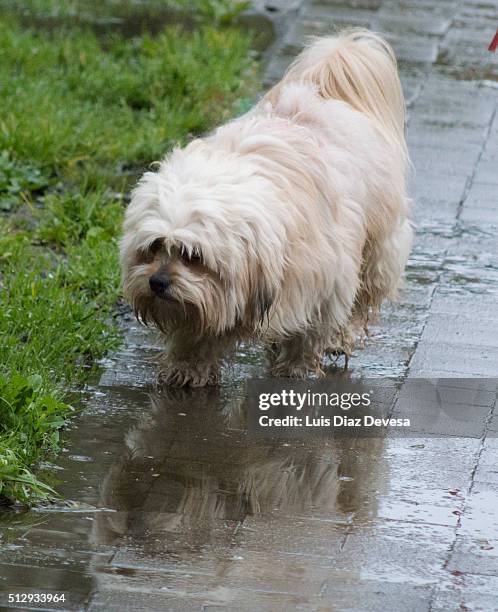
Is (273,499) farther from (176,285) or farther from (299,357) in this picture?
(299,357)

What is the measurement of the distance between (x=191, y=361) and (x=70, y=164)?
2.80 metres

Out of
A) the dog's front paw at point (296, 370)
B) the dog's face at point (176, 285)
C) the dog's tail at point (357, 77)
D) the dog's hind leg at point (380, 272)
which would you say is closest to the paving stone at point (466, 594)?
the dog's face at point (176, 285)

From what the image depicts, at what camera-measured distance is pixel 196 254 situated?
17.1 feet

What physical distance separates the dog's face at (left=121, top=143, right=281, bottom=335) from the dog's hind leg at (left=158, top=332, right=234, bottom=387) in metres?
0.36

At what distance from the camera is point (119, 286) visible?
6.82m

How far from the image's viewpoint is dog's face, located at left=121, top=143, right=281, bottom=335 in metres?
5.17

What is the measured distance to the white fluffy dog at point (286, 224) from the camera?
5.24m

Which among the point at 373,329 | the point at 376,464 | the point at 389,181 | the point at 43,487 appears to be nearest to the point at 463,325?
the point at 373,329

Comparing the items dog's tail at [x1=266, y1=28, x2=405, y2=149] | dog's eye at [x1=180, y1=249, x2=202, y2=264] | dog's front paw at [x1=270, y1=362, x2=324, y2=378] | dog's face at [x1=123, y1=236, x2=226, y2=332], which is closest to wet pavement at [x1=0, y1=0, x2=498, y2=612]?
dog's front paw at [x1=270, y1=362, x2=324, y2=378]

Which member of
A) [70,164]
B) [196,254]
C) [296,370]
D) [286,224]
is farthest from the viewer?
[70,164]

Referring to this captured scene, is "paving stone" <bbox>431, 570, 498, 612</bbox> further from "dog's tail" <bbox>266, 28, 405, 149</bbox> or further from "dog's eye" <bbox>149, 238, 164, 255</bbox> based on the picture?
"dog's tail" <bbox>266, 28, 405, 149</bbox>

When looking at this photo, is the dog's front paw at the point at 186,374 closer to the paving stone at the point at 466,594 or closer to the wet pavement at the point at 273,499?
the wet pavement at the point at 273,499

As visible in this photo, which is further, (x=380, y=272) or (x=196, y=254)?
(x=380, y=272)

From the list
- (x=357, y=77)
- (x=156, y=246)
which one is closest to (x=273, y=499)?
(x=156, y=246)
